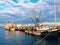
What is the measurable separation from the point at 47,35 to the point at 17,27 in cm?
8242

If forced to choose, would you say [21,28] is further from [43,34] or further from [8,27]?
[43,34]

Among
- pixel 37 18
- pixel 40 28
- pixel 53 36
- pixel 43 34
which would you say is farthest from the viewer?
pixel 37 18

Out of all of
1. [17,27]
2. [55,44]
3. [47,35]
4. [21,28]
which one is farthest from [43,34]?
[17,27]

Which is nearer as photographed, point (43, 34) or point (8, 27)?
point (43, 34)

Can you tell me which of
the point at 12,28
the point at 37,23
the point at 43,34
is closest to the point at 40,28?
the point at 37,23

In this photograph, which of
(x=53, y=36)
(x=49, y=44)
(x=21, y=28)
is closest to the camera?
(x=49, y=44)

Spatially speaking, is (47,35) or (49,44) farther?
(47,35)

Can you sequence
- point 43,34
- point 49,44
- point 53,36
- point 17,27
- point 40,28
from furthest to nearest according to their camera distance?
1. point 17,27
2. point 40,28
3. point 43,34
4. point 53,36
5. point 49,44

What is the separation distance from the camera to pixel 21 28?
13650cm

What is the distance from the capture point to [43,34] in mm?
67000

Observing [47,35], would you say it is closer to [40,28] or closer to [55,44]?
[55,44]

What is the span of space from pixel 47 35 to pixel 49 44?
17.2 m

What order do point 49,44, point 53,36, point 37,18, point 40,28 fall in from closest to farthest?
point 49,44 < point 53,36 < point 40,28 < point 37,18

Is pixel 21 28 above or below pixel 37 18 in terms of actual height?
below
